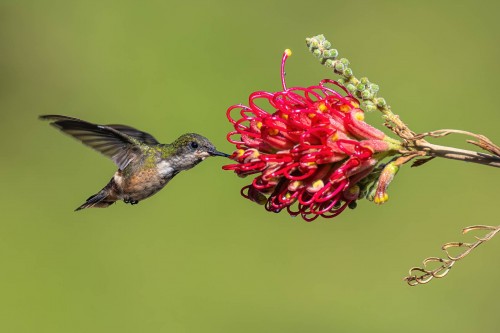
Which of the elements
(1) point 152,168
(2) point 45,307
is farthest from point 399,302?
(1) point 152,168

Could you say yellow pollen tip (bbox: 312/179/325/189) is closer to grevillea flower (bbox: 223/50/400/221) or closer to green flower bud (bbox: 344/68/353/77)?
grevillea flower (bbox: 223/50/400/221)

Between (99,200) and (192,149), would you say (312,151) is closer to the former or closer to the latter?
(192,149)

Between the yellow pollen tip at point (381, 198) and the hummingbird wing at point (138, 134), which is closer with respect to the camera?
the yellow pollen tip at point (381, 198)

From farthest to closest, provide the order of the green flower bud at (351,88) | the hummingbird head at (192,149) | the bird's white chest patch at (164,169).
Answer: the bird's white chest patch at (164,169) → the hummingbird head at (192,149) → the green flower bud at (351,88)

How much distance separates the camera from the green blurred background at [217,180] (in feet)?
19.0

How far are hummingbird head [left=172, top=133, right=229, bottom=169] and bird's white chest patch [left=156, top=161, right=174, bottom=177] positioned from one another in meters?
0.07

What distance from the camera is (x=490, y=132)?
6219 millimetres

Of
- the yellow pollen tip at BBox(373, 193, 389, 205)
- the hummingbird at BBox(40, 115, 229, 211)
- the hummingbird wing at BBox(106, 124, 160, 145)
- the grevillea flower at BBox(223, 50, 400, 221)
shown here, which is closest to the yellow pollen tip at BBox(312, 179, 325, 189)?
the grevillea flower at BBox(223, 50, 400, 221)

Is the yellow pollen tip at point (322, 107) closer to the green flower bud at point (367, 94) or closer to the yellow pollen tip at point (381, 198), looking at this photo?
the green flower bud at point (367, 94)

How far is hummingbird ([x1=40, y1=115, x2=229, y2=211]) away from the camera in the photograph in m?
2.82

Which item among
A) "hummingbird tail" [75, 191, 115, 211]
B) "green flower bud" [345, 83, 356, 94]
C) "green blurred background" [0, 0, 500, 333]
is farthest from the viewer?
"green blurred background" [0, 0, 500, 333]

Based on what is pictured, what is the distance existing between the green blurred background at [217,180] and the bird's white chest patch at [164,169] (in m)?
2.87

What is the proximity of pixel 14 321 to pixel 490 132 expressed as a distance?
391 cm

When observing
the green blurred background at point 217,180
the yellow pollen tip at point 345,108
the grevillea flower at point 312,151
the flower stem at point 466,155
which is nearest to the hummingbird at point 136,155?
the grevillea flower at point 312,151
